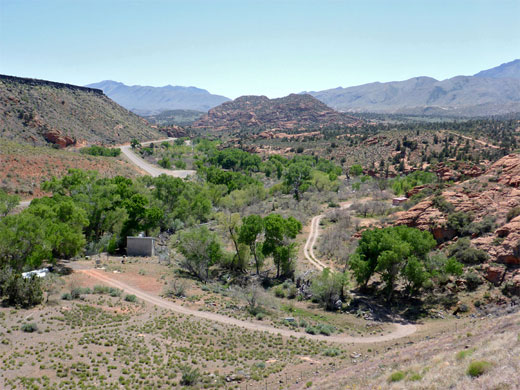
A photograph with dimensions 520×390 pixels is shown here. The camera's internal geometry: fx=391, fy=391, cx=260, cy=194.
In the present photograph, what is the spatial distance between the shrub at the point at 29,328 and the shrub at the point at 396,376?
1789cm

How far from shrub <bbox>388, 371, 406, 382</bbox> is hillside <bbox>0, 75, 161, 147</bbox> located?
98.1m

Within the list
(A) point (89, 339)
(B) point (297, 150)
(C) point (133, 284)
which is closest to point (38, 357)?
(A) point (89, 339)

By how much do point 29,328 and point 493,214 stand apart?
117ft

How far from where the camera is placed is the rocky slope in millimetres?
28844

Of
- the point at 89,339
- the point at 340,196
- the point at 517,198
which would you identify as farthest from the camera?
the point at 340,196

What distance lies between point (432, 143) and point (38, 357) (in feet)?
302

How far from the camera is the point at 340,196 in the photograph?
68.6 metres

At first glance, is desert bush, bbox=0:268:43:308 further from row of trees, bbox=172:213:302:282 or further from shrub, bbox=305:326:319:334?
shrub, bbox=305:326:319:334

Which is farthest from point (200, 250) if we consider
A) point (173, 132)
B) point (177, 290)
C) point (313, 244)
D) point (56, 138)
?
point (173, 132)

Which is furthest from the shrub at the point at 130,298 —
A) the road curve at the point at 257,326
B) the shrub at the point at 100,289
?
the shrub at the point at 100,289

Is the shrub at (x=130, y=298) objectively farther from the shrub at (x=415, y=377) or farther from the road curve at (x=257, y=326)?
the shrub at (x=415, y=377)

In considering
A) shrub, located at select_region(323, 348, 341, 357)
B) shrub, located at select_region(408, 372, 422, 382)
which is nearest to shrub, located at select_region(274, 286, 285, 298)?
shrub, located at select_region(323, 348, 341, 357)

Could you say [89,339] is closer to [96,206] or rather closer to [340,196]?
[96,206]

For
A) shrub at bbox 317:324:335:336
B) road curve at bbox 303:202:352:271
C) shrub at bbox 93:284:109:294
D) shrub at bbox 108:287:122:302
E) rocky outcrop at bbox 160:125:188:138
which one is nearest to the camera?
shrub at bbox 317:324:335:336
